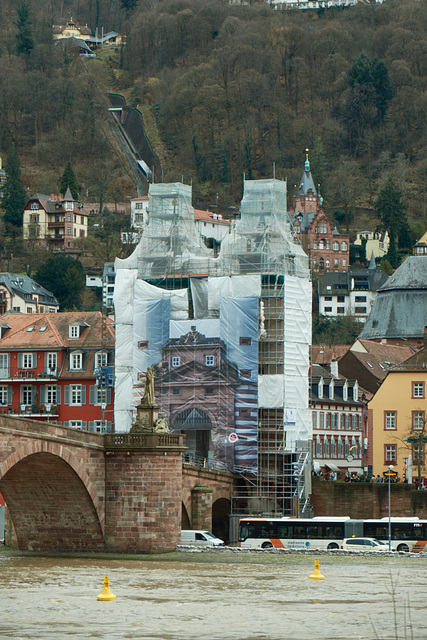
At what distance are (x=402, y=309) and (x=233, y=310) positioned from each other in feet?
184

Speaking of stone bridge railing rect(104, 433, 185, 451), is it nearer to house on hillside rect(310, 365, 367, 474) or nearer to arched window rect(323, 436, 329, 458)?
house on hillside rect(310, 365, 367, 474)

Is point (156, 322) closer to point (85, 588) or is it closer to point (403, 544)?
point (403, 544)

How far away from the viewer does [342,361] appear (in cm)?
11562

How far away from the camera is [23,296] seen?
164 m

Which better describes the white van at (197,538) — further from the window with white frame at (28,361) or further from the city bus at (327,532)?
the window with white frame at (28,361)

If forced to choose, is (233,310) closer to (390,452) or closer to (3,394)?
(3,394)

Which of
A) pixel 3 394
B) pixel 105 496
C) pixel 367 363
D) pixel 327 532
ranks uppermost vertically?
pixel 367 363

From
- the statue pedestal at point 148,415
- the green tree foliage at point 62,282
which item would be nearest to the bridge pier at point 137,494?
the statue pedestal at point 148,415

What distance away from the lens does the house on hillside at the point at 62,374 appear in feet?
299

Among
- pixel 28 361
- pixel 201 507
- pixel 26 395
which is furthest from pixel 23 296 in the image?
pixel 201 507

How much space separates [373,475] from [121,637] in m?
55.7

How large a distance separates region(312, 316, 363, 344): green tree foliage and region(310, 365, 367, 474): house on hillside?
51903 millimetres

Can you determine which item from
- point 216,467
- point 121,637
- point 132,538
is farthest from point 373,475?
point 121,637

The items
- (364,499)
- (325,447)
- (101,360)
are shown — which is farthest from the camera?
(325,447)
